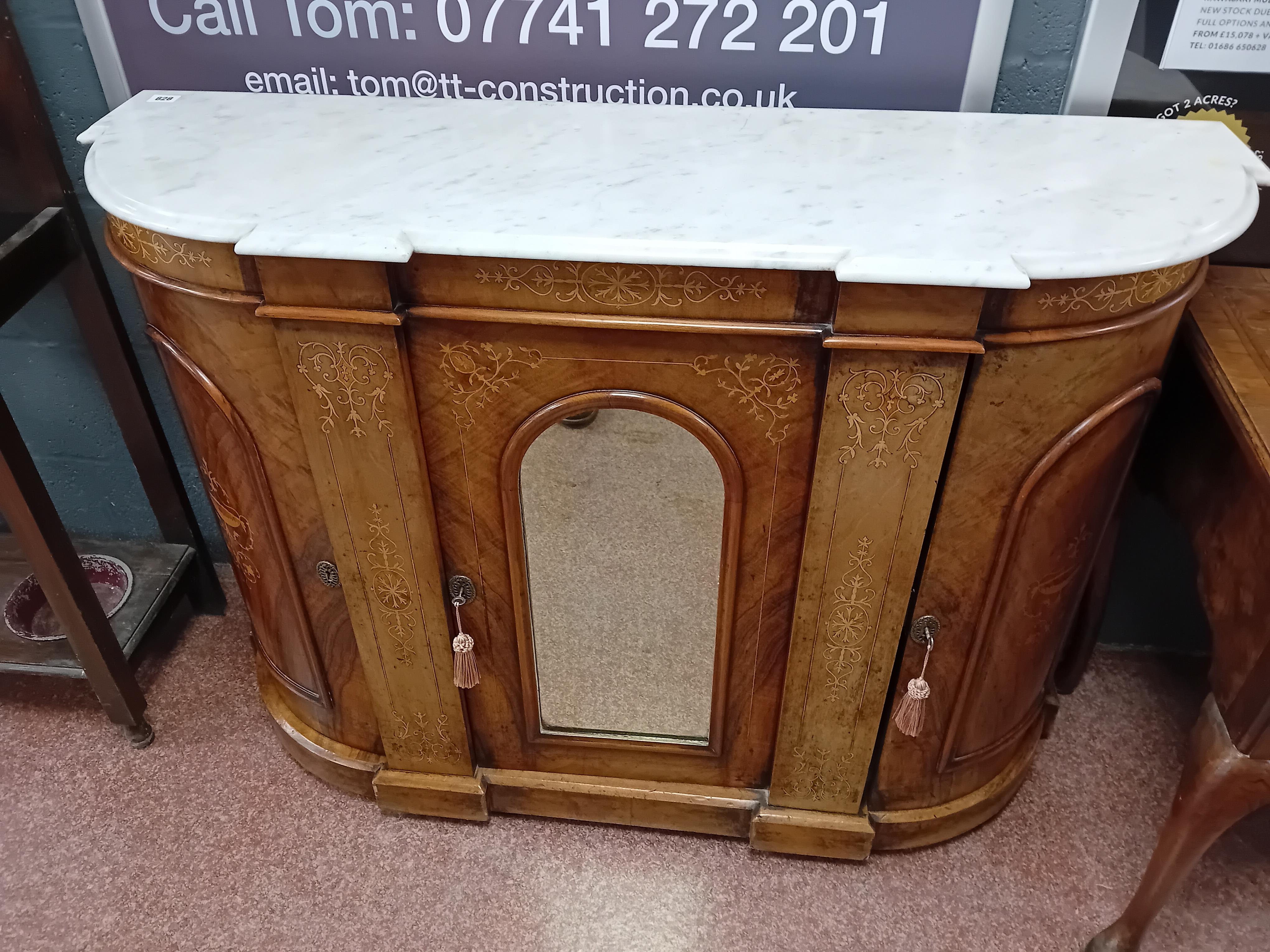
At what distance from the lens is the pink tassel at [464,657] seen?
4.29 ft

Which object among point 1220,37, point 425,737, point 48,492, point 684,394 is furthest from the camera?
point 48,492

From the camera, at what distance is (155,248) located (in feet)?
3.50

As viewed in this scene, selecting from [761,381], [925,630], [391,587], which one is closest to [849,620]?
[925,630]

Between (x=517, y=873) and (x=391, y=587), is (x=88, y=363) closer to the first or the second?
(x=391, y=587)

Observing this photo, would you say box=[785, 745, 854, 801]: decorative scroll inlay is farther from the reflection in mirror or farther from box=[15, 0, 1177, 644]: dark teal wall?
box=[15, 0, 1177, 644]: dark teal wall

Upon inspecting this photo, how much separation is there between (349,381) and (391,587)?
323 mm


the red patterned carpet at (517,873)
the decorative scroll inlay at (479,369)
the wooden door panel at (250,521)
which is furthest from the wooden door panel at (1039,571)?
the wooden door panel at (250,521)

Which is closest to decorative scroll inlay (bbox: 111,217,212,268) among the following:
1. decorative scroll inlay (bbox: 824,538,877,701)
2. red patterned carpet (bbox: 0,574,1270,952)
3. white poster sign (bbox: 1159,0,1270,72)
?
decorative scroll inlay (bbox: 824,538,877,701)

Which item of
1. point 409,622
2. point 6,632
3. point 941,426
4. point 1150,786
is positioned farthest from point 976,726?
point 6,632

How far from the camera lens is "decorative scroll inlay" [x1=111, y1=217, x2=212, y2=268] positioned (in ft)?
3.43

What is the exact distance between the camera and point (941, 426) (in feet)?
3.40

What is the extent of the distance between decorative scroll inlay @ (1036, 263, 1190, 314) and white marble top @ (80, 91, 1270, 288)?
1.4 inches

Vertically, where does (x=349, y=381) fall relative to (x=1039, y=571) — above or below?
above

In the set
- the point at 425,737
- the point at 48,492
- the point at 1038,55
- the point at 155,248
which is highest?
the point at 1038,55
